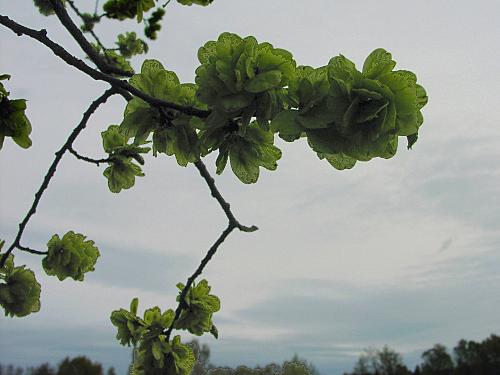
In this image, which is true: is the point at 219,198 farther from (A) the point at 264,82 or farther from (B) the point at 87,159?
(A) the point at 264,82

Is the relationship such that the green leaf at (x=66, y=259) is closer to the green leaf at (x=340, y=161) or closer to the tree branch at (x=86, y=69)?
the tree branch at (x=86, y=69)

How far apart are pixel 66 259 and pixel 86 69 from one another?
144cm

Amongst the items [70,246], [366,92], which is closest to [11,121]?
[366,92]

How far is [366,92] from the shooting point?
1256 mm

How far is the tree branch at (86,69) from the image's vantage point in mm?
1454

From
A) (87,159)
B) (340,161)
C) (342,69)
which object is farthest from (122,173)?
(342,69)

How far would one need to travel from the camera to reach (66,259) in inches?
114

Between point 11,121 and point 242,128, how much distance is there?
2.52ft

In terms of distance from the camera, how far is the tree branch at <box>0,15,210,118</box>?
1.45 metres

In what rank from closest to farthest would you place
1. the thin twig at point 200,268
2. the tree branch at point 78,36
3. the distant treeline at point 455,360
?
the tree branch at point 78,36
the thin twig at point 200,268
the distant treeline at point 455,360

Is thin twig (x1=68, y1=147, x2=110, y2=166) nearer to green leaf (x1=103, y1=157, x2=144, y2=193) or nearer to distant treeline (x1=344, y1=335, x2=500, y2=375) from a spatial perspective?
green leaf (x1=103, y1=157, x2=144, y2=193)

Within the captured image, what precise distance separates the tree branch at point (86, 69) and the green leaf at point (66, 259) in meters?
1.29

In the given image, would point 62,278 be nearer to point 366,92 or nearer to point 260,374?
point 260,374

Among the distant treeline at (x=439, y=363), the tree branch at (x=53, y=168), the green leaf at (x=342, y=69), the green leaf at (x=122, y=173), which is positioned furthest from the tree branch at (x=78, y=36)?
the distant treeline at (x=439, y=363)
